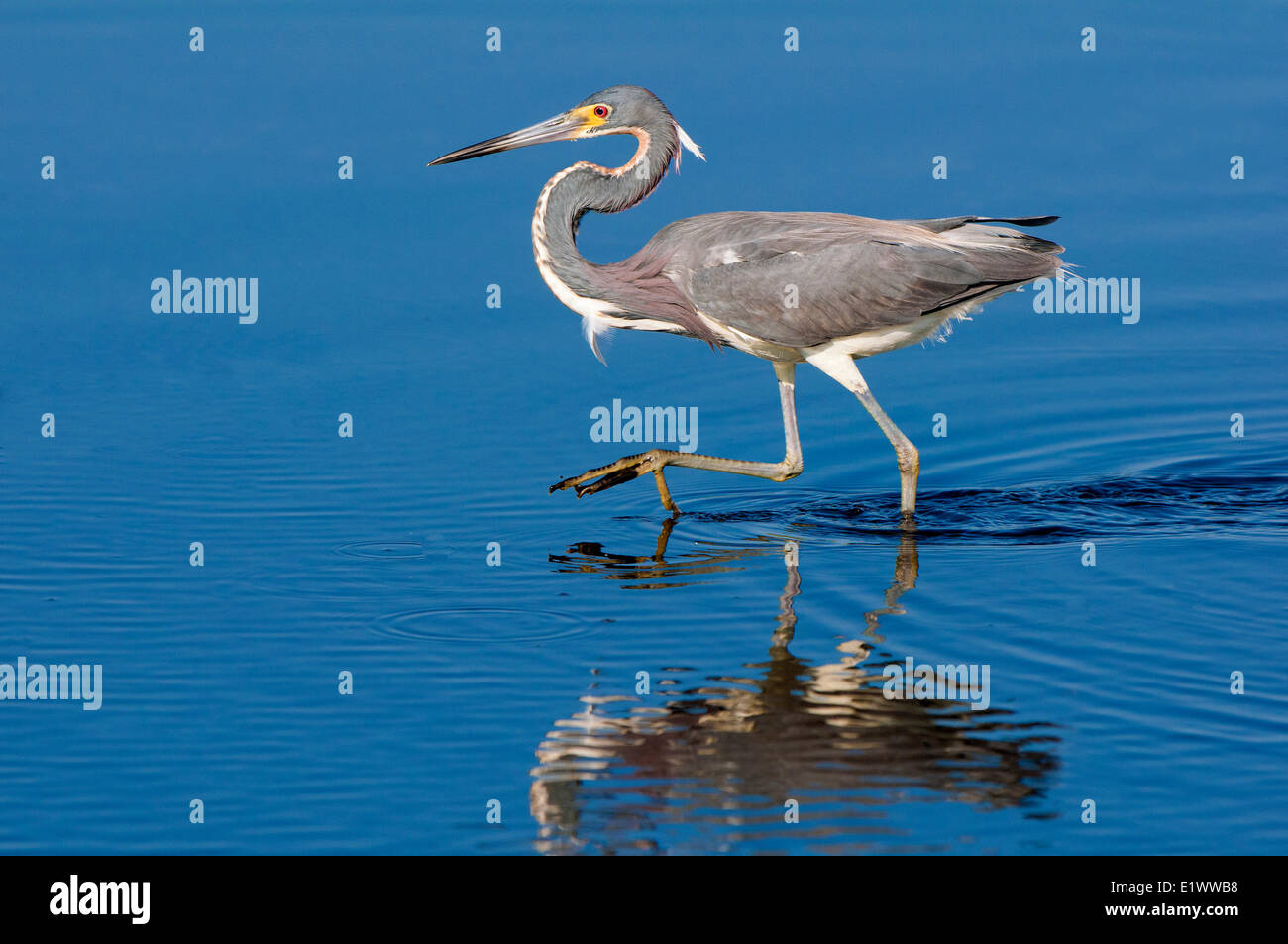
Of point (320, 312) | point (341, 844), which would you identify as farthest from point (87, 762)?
point (320, 312)

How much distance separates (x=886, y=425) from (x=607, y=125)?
267cm

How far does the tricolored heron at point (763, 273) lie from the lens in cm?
1111

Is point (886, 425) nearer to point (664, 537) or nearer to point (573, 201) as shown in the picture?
point (664, 537)

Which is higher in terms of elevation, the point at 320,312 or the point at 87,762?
the point at 320,312

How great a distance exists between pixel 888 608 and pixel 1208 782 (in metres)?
2.50

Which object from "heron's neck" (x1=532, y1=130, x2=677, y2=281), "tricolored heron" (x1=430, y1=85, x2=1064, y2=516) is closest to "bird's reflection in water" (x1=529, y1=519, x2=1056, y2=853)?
"tricolored heron" (x1=430, y1=85, x2=1064, y2=516)

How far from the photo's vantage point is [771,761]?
7824 millimetres

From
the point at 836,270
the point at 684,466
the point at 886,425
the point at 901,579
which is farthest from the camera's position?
the point at 684,466

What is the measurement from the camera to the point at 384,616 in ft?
32.1

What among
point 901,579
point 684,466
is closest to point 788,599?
point 901,579

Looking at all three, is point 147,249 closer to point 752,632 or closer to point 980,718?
point 752,632

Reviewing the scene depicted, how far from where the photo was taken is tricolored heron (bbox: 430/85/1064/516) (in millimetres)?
11109

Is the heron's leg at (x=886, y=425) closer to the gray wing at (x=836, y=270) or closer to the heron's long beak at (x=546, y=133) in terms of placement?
the gray wing at (x=836, y=270)

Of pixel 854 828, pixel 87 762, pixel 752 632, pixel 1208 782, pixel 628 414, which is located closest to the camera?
pixel 854 828
